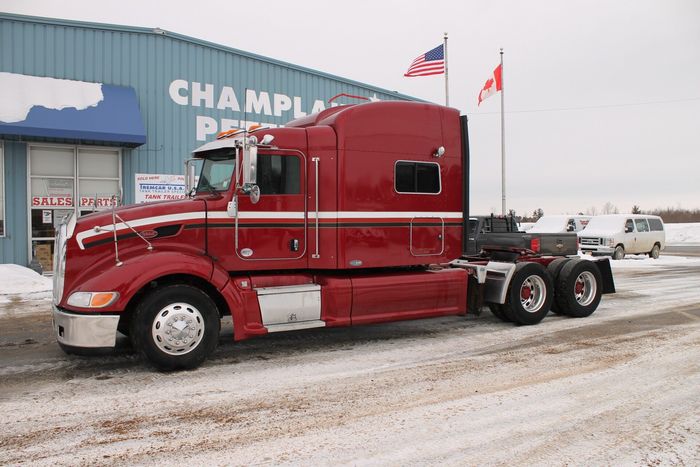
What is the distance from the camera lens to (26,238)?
1459 cm

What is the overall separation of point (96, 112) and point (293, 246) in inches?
403

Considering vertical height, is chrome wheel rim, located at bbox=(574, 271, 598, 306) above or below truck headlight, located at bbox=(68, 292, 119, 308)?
below

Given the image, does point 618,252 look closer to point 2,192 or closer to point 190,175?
point 190,175

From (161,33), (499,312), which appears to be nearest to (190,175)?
(499,312)

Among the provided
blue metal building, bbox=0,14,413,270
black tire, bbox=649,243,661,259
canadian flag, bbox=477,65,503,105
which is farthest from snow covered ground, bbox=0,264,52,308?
black tire, bbox=649,243,661,259

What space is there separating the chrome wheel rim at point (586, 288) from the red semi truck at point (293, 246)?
1.43 m

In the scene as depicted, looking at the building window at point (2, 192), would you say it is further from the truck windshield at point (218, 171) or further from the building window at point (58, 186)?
the truck windshield at point (218, 171)

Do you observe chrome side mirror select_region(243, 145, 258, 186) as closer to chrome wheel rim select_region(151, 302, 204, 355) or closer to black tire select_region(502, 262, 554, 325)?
chrome wheel rim select_region(151, 302, 204, 355)

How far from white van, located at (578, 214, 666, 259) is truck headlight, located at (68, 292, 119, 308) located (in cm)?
2233

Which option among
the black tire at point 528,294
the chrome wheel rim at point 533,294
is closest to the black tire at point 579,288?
the black tire at point 528,294

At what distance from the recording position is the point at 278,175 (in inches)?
268

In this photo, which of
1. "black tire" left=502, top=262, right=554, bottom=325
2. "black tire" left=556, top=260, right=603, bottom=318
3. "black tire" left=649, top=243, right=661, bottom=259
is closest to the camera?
"black tire" left=502, top=262, right=554, bottom=325

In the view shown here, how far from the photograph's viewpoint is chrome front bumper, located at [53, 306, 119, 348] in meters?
5.53

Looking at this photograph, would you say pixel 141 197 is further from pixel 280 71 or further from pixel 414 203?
pixel 414 203
